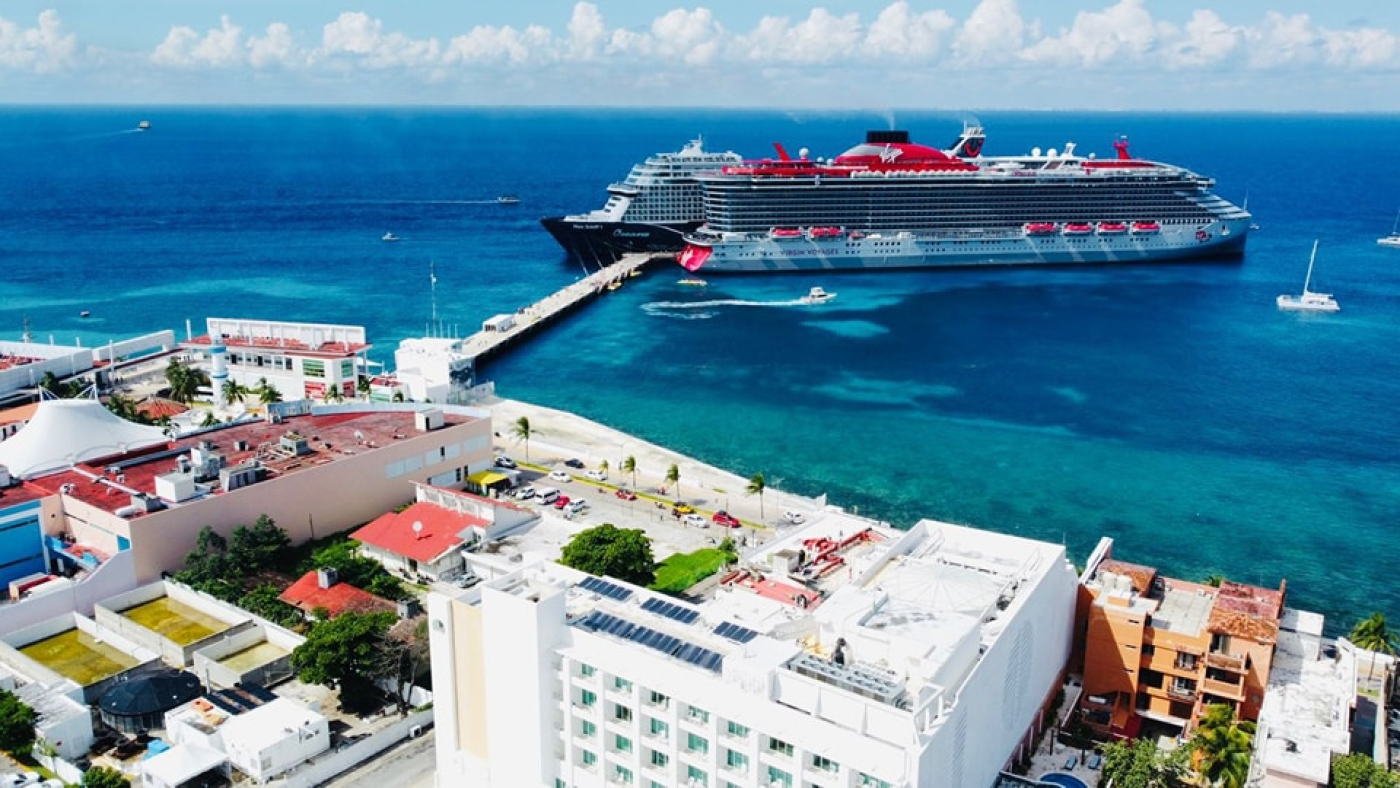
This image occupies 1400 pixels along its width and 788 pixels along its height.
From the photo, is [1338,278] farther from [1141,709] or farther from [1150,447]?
[1141,709]

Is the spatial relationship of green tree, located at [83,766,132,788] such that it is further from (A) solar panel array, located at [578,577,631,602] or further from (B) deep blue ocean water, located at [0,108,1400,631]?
(B) deep blue ocean water, located at [0,108,1400,631]

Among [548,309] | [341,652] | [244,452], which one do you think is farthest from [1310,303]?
[341,652]

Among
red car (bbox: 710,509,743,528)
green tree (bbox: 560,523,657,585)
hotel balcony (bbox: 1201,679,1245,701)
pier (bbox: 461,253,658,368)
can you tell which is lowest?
red car (bbox: 710,509,743,528)

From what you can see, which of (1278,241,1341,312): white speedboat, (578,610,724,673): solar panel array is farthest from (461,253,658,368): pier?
(1278,241,1341,312): white speedboat

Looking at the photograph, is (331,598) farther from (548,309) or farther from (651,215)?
(651,215)

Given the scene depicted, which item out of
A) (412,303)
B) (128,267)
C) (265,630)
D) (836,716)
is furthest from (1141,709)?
(128,267)
